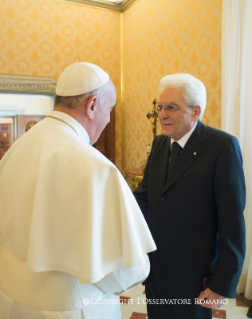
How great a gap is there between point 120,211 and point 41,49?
5074mm

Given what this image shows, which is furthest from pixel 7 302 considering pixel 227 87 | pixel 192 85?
pixel 227 87

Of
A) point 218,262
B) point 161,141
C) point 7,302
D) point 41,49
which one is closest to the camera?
point 7,302

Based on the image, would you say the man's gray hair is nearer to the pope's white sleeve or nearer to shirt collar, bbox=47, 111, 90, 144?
shirt collar, bbox=47, 111, 90, 144

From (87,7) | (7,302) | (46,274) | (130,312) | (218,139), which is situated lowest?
(130,312)

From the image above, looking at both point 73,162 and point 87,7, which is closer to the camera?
point 73,162

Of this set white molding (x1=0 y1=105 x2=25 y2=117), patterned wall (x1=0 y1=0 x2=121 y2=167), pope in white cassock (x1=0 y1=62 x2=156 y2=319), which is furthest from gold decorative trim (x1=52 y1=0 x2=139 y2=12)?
pope in white cassock (x1=0 y1=62 x2=156 y2=319)

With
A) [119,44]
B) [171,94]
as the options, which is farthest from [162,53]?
[171,94]

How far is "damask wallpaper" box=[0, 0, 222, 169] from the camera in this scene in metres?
4.39

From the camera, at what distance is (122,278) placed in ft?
3.93

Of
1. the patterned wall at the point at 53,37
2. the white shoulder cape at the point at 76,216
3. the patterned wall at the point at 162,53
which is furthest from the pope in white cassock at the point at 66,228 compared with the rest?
the patterned wall at the point at 53,37

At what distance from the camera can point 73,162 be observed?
1113 millimetres

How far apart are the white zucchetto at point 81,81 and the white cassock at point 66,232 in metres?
0.18

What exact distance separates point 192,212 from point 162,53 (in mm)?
3719

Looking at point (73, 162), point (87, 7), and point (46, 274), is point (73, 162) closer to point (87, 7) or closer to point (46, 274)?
point (46, 274)
